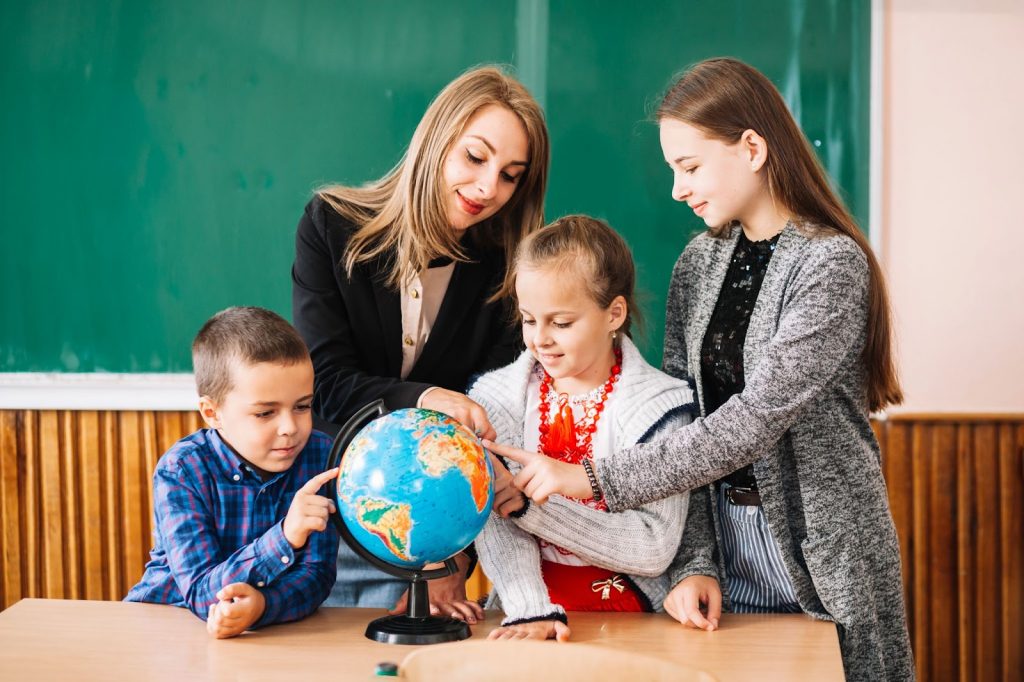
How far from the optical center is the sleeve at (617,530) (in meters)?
1.87

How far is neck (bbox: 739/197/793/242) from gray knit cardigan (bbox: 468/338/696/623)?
334 millimetres

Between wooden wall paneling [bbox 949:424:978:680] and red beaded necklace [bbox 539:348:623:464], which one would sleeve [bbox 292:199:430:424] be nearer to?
red beaded necklace [bbox 539:348:623:464]

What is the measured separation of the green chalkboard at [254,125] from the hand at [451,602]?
4.69 ft

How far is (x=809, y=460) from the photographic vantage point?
6.29 feet

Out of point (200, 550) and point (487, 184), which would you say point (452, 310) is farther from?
point (200, 550)

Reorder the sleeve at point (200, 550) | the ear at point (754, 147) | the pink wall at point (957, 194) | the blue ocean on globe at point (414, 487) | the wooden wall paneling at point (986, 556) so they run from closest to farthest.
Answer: the blue ocean on globe at point (414, 487)
the sleeve at point (200, 550)
the ear at point (754, 147)
the pink wall at point (957, 194)
the wooden wall paneling at point (986, 556)

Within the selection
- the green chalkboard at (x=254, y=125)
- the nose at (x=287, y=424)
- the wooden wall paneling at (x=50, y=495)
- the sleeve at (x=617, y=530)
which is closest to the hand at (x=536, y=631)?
the sleeve at (x=617, y=530)

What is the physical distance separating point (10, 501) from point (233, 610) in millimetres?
2141

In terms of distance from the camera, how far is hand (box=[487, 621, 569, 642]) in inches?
68.7

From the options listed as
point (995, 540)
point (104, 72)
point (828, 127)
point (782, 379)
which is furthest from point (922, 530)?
point (104, 72)

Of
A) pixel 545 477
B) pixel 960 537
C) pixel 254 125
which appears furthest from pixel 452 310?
pixel 960 537

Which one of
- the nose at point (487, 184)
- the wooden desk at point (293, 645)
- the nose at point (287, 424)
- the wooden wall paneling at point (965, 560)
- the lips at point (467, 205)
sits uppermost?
the nose at point (487, 184)

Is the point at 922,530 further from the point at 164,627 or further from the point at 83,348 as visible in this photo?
the point at 83,348

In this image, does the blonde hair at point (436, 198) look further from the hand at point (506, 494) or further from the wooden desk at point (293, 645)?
the wooden desk at point (293, 645)
